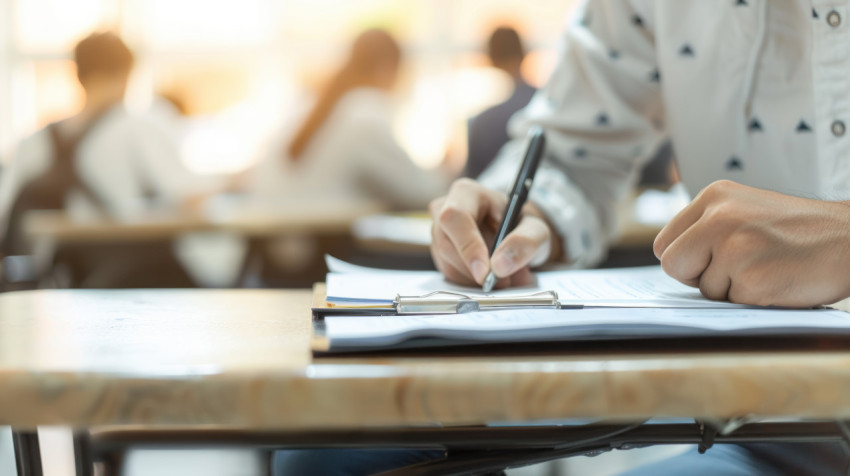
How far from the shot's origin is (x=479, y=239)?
586mm

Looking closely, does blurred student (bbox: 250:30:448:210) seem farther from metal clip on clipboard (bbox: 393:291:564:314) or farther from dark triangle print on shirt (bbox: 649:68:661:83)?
metal clip on clipboard (bbox: 393:291:564:314)

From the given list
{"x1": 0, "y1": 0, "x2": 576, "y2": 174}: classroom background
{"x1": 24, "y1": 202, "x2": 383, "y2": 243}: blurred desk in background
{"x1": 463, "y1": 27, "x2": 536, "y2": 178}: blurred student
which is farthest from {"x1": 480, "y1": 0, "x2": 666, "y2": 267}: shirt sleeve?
{"x1": 0, "y1": 0, "x2": 576, "y2": 174}: classroom background

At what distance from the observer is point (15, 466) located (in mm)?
423

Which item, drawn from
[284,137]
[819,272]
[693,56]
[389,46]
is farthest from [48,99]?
[819,272]

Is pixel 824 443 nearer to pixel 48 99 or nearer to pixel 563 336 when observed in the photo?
pixel 563 336

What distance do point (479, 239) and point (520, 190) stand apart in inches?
4.4

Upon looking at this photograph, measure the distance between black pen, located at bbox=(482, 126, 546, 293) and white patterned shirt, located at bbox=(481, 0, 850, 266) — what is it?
0.07 m

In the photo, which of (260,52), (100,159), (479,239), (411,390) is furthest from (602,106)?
(260,52)

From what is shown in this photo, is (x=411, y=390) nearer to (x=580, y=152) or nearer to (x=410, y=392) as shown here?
(x=410, y=392)

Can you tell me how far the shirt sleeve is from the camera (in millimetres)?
921

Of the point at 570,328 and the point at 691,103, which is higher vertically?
the point at 691,103

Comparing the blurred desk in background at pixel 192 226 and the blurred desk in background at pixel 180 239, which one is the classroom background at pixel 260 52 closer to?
the blurred desk in background at pixel 180 239

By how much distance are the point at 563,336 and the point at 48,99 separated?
6.21 meters

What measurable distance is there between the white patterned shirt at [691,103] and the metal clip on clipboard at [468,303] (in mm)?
342
